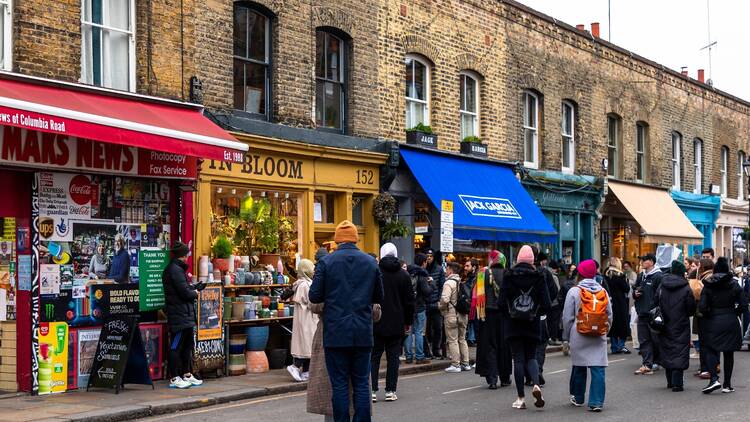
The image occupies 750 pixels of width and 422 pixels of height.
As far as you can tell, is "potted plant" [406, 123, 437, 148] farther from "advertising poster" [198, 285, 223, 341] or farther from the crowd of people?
"advertising poster" [198, 285, 223, 341]

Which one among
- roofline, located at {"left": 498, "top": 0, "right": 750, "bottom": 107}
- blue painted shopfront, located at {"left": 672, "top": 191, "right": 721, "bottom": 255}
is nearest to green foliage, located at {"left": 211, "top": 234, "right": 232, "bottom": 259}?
roofline, located at {"left": 498, "top": 0, "right": 750, "bottom": 107}

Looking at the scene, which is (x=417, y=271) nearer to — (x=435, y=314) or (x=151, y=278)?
(x=435, y=314)

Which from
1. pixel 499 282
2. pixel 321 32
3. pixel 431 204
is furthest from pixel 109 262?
pixel 431 204

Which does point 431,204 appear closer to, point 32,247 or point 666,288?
point 666,288

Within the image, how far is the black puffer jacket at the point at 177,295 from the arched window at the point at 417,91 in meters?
8.49

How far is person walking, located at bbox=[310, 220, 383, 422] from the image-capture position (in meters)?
9.28

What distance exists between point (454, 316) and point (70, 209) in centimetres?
612

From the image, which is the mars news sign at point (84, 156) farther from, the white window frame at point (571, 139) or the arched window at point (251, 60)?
the white window frame at point (571, 139)

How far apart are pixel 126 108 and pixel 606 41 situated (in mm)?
18420

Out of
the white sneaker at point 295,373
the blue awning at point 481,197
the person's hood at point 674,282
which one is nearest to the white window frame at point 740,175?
the blue awning at point 481,197

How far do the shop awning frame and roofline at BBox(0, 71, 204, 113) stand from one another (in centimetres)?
1645

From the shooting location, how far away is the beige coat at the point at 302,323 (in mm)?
14633

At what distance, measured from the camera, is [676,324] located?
44.7 ft

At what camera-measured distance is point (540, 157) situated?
26.4 metres
